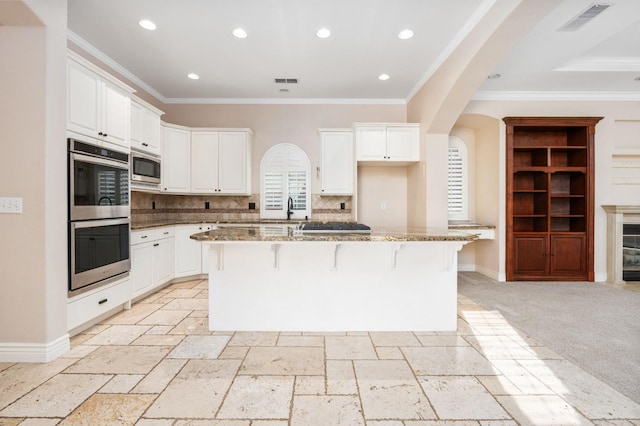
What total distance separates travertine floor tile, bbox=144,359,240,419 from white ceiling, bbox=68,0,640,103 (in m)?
3.06

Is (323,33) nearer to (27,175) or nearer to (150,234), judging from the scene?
(27,175)

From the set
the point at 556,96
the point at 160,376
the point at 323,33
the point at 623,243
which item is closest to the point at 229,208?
the point at 323,33

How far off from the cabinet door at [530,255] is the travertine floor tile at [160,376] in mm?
4875

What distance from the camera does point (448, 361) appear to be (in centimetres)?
231

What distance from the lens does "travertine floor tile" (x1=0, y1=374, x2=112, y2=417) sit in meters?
1.74

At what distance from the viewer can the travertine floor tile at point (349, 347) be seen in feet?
7.83

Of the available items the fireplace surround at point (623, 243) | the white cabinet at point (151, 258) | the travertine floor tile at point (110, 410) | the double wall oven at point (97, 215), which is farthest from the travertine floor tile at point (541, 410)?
the fireplace surround at point (623, 243)

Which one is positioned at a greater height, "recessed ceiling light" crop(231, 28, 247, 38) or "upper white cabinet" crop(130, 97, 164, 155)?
"recessed ceiling light" crop(231, 28, 247, 38)

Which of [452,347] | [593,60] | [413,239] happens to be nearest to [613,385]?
[452,347]

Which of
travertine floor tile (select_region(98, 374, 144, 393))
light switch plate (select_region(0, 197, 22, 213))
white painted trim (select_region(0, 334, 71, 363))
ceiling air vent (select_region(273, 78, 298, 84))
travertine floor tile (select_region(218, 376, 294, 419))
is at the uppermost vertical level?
ceiling air vent (select_region(273, 78, 298, 84))

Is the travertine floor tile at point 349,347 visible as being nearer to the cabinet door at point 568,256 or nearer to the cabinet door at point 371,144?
the cabinet door at point 371,144

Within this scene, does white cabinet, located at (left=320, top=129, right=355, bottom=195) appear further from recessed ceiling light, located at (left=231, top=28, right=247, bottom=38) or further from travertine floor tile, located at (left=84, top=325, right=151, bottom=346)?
travertine floor tile, located at (left=84, top=325, right=151, bottom=346)

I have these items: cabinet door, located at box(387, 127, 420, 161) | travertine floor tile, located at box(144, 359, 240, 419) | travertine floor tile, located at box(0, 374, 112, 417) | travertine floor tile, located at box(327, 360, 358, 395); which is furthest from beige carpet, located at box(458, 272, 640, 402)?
travertine floor tile, located at box(0, 374, 112, 417)

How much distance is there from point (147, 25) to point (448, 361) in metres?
4.13
